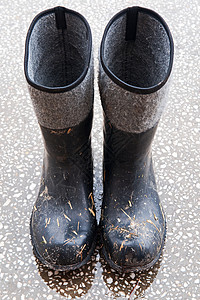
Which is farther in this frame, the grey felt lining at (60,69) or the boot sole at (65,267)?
the boot sole at (65,267)

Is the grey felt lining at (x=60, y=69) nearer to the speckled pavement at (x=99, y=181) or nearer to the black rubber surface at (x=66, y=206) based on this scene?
the black rubber surface at (x=66, y=206)

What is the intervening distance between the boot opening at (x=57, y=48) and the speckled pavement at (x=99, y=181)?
0.86 ft

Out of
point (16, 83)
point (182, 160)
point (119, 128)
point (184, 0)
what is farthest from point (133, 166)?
point (184, 0)

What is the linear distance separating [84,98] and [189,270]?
19.8 inches

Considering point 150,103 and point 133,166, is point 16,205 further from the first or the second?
point 150,103

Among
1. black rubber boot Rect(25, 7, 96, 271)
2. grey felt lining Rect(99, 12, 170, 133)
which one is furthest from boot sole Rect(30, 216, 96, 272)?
grey felt lining Rect(99, 12, 170, 133)

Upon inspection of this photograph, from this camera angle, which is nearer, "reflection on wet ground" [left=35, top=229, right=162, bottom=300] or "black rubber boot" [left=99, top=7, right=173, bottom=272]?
"black rubber boot" [left=99, top=7, right=173, bottom=272]

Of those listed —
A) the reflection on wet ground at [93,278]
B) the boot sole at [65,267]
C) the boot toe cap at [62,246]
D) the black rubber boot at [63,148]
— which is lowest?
the reflection on wet ground at [93,278]

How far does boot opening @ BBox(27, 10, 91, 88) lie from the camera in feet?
2.74

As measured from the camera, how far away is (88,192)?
936 mm

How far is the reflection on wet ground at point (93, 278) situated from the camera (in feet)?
2.90

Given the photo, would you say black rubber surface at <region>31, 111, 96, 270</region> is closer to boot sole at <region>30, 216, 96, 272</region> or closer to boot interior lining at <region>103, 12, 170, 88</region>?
boot sole at <region>30, 216, 96, 272</region>

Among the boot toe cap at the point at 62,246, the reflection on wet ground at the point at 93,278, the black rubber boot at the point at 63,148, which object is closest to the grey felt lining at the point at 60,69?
the black rubber boot at the point at 63,148

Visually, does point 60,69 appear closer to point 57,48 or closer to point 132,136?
point 57,48
